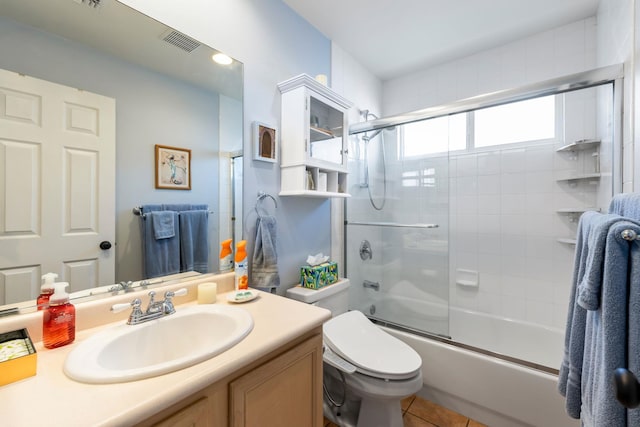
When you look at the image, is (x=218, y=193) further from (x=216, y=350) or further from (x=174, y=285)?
(x=216, y=350)

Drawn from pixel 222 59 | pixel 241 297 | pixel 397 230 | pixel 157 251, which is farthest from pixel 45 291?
pixel 397 230

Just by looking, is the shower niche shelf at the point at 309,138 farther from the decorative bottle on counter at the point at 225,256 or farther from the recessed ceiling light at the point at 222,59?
the decorative bottle on counter at the point at 225,256

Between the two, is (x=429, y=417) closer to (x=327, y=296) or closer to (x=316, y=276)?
(x=327, y=296)

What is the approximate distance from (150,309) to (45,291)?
0.29m

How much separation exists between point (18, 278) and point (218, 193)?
0.71 m

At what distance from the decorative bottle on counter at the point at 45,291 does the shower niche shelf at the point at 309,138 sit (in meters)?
1.04

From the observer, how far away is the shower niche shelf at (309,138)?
1544 mm

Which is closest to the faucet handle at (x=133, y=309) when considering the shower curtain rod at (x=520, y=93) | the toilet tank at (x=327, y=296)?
the toilet tank at (x=327, y=296)

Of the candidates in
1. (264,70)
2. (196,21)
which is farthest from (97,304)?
(264,70)

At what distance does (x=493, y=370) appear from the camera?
147cm

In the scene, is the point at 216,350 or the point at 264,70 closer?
the point at 216,350

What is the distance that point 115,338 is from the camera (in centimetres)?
80

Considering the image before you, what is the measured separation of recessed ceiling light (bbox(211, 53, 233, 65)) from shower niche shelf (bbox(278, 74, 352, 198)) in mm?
327

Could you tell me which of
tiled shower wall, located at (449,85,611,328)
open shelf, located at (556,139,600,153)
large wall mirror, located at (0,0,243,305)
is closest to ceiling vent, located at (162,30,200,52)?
large wall mirror, located at (0,0,243,305)
